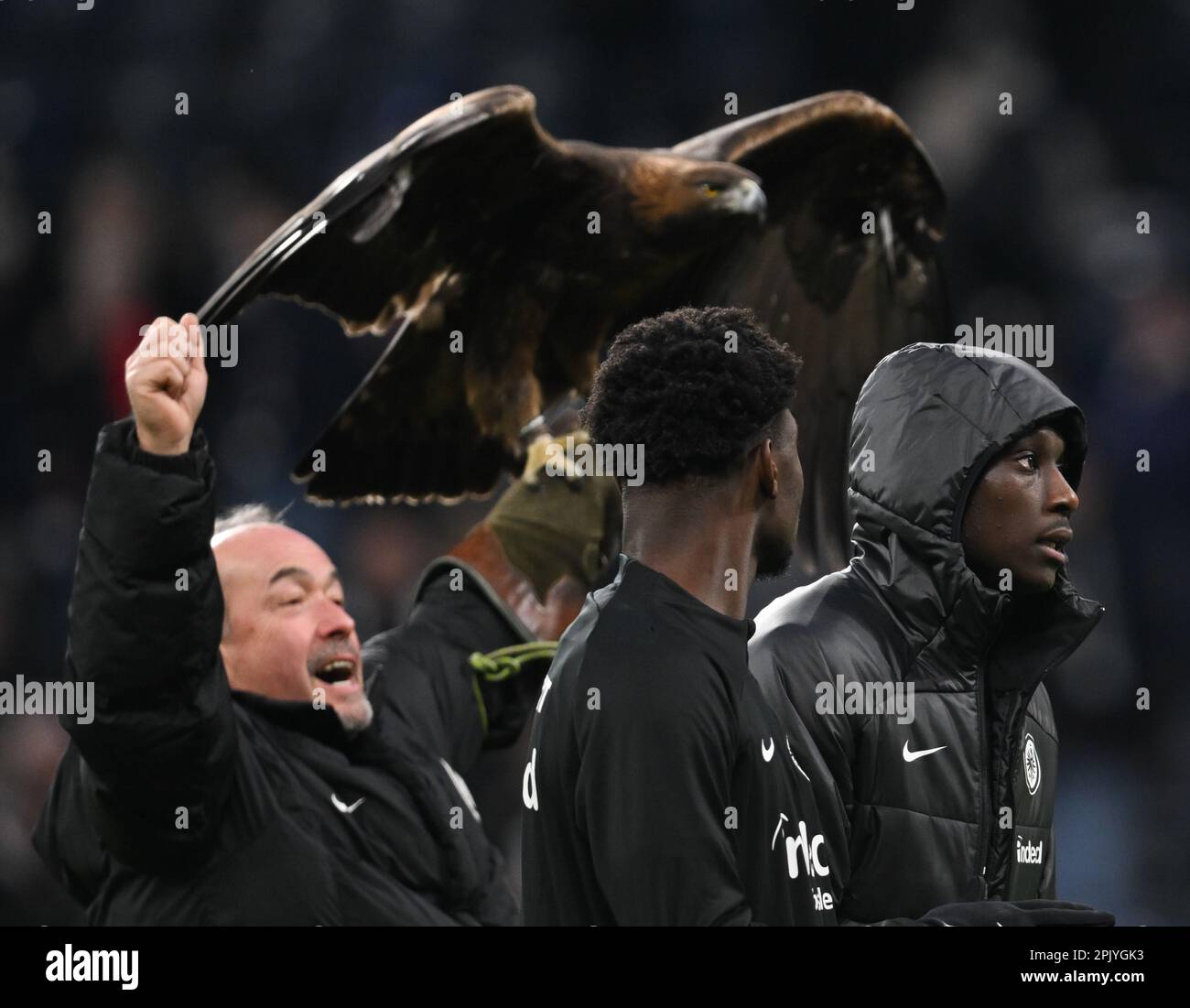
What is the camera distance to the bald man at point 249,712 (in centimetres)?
190

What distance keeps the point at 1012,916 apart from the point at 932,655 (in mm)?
457

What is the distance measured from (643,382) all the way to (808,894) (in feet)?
1.43

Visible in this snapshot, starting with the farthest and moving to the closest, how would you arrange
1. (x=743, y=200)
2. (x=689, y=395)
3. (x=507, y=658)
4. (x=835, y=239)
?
(x=835, y=239) < (x=743, y=200) < (x=507, y=658) < (x=689, y=395)

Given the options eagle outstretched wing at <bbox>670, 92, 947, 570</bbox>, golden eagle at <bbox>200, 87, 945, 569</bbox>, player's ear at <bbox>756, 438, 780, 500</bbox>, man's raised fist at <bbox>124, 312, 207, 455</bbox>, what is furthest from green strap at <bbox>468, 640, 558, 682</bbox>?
player's ear at <bbox>756, 438, 780, 500</bbox>

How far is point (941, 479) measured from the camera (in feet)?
6.47

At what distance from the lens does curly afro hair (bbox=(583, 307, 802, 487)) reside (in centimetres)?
144

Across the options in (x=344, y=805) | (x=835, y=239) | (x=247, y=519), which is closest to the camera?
(x=344, y=805)

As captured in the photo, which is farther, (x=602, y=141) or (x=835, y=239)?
(x=602, y=141)

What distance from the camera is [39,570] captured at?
5.34 m

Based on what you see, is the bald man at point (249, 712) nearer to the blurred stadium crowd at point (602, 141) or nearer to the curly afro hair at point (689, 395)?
the curly afro hair at point (689, 395)

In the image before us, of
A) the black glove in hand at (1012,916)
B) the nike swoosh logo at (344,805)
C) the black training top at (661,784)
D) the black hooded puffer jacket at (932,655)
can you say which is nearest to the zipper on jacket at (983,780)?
the black hooded puffer jacket at (932,655)

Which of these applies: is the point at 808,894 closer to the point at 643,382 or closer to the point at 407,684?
the point at 643,382

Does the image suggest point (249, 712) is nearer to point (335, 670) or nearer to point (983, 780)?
point (335, 670)

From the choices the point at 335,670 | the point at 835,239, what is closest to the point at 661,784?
the point at 335,670
